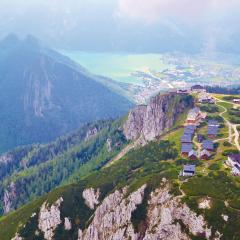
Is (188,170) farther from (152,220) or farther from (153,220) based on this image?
(153,220)

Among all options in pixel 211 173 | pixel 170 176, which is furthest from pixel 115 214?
pixel 211 173

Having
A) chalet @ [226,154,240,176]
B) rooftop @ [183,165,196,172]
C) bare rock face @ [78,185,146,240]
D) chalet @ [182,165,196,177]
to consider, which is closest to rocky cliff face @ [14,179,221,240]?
bare rock face @ [78,185,146,240]

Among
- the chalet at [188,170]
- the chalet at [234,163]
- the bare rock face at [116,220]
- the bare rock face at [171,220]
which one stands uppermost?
the chalet at [234,163]

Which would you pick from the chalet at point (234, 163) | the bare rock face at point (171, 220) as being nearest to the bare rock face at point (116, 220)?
the bare rock face at point (171, 220)

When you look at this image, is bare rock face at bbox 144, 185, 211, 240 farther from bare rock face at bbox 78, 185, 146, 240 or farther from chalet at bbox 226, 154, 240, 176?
chalet at bbox 226, 154, 240, 176

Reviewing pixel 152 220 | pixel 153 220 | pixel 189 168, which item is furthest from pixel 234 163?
pixel 153 220

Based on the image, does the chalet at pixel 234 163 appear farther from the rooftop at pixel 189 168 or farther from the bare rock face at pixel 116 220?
the bare rock face at pixel 116 220

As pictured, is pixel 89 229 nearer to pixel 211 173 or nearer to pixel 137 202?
pixel 137 202
